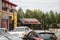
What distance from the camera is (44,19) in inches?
3853

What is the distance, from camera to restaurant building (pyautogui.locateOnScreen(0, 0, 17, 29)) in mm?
58281

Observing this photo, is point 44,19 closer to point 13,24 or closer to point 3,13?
point 13,24

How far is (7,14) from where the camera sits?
60812mm

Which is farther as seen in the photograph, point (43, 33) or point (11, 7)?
point (11, 7)

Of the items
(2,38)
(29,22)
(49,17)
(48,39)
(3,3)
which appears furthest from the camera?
(49,17)

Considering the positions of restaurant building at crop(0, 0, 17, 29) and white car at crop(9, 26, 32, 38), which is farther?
restaurant building at crop(0, 0, 17, 29)

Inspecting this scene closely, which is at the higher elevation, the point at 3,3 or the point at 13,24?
the point at 3,3

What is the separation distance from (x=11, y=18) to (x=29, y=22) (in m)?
14.8

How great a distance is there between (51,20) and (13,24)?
36.0 metres

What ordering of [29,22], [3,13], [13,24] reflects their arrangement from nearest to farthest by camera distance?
1. [3,13]
2. [13,24]
3. [29,22]

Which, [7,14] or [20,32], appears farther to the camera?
[7,14]

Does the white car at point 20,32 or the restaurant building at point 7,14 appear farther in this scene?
the restaurant building at point 7,14

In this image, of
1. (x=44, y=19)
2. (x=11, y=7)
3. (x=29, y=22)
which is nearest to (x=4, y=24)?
(x=11, y=7)

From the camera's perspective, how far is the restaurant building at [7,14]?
191 ft
